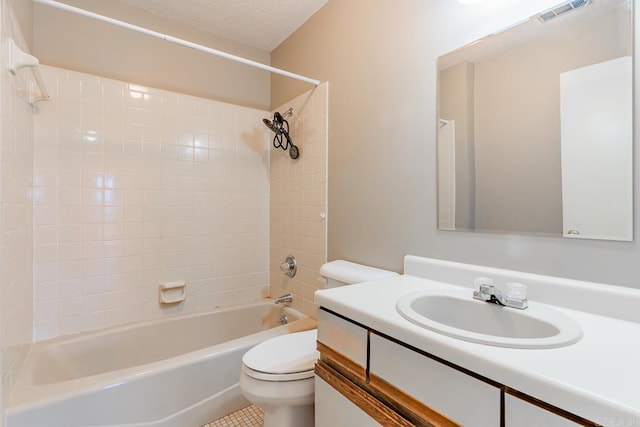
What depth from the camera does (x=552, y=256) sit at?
975mm

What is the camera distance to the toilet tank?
1428mm

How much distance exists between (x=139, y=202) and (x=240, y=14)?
1.41m

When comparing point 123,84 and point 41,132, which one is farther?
point 123,84

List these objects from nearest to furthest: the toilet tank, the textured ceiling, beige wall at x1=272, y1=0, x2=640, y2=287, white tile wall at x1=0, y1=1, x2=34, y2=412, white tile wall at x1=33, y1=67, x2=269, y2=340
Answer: beige wall at x1=272, y1=0, x2=640, y2=287 → white tile wall at x1=0, y1=1, x2=34, y2=412 → the toilet tank → white tile wall at x1=33, y1=67, x2=269, y2=340 → the textured ceiling

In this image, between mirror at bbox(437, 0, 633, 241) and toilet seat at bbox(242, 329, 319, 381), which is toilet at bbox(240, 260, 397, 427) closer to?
toilet seat at bbox(242, 329, 319, 381)

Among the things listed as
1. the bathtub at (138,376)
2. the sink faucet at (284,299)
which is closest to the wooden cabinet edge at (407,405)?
the bathtub at (138,376)

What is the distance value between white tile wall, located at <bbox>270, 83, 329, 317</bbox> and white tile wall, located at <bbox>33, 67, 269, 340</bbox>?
0.16m

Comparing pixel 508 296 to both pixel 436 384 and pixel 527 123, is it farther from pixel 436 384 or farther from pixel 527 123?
pixel 527 123

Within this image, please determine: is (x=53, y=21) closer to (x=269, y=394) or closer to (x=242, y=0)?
(x=242, y=0)

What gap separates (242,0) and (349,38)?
2.41 feet

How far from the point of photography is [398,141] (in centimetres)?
144

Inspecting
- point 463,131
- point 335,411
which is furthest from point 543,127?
point 335,411

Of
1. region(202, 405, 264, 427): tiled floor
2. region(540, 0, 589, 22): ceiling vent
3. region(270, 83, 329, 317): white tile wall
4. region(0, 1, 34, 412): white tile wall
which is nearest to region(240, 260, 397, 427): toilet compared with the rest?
region(202, 405, 264, 427): tiled floor

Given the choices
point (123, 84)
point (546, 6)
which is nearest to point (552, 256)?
point (546, 6)
